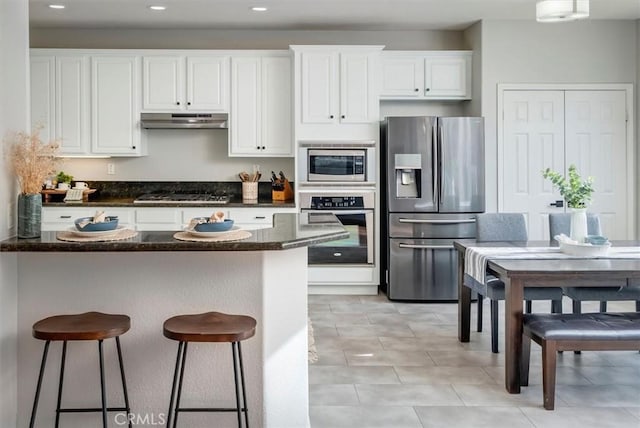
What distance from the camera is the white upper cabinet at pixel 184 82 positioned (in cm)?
612

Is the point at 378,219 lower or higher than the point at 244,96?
lower

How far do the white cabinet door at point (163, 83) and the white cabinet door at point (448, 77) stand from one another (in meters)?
2.37

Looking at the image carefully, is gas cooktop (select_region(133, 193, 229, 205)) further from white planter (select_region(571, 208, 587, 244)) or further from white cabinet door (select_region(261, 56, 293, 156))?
white planter (select_region(571, 208, 587, 244))

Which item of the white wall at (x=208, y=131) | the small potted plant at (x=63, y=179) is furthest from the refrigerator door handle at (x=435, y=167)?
the small potted plant at (x=63, y=179)

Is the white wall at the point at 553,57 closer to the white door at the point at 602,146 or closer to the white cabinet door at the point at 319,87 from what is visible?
the white door at the point at 602,146

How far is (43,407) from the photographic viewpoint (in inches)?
113

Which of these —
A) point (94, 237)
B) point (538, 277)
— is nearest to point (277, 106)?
point (538, 277)

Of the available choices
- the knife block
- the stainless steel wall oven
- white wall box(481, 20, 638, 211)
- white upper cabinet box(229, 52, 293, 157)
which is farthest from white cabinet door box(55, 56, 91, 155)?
white wall box(481, 20, 638, 211)

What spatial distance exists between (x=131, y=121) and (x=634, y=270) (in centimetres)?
456

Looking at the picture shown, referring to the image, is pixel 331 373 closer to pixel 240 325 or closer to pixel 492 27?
pixel 240 325

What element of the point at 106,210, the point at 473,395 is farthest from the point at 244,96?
the point at 473,395

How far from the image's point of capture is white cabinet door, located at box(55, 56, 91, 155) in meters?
6.08

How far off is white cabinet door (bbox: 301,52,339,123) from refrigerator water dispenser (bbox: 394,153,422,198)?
0.75 meters

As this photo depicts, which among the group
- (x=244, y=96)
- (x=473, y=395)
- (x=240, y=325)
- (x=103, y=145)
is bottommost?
(x=473, y=395)
